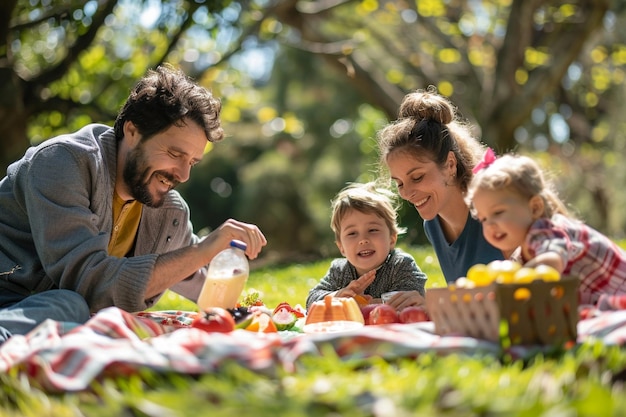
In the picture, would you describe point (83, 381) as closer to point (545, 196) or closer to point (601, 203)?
point (545, 196)

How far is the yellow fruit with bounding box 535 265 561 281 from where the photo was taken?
2.35 metres

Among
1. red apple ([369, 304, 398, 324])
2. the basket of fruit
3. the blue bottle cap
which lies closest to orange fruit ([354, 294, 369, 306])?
red apple ([369, 304, 398, 324])

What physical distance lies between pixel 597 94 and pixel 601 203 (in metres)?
2.28

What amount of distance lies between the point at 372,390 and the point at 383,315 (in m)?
1.45

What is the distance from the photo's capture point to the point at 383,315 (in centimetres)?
323

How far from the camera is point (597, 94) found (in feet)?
56.4

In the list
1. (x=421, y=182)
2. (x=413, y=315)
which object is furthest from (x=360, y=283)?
(x=413, y=315)

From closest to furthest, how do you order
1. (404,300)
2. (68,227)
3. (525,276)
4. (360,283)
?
(525,276) < (68,227) < (404,300) < (360,283)

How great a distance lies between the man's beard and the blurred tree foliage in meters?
4.17

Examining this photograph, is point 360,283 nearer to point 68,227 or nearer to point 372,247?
point 372,247

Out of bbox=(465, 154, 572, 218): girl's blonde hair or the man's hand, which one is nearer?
bbox=(465, 154, 572, 218): girl's blonde hair

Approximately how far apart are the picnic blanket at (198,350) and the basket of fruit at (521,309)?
59 millimetres

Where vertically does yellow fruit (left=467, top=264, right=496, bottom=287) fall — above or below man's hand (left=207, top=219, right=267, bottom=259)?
above

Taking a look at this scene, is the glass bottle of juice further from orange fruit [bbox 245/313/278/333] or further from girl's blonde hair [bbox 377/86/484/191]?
girl's blonde hair [bbox 377/86/484/191]
